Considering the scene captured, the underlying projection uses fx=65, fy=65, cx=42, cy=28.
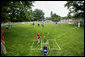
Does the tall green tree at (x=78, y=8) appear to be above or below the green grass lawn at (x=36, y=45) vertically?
above

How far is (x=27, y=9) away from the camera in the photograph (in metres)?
5.77

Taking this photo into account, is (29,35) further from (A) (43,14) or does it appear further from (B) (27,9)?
(A) (43,14)

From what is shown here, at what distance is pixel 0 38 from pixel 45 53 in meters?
2.28

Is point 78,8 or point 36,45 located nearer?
point 78,8

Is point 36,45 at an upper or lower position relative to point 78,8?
lower

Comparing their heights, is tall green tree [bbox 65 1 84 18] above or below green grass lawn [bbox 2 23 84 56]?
above

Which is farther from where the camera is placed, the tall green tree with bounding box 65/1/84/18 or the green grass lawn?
the green grass lawn

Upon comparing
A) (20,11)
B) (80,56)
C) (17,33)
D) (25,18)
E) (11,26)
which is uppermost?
(20,11)

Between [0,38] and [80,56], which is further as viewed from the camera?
[80,56]

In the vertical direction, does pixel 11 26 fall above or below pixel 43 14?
below

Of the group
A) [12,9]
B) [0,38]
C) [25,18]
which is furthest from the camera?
[12,9]

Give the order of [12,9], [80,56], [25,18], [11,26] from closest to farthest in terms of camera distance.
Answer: [80,56] < [25,18] < [12,9] < [11,26]

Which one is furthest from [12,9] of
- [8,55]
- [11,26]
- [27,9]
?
[8,55]

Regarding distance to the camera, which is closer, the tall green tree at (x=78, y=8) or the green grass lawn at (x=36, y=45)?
the tall green tree at (x=78, y=8)
